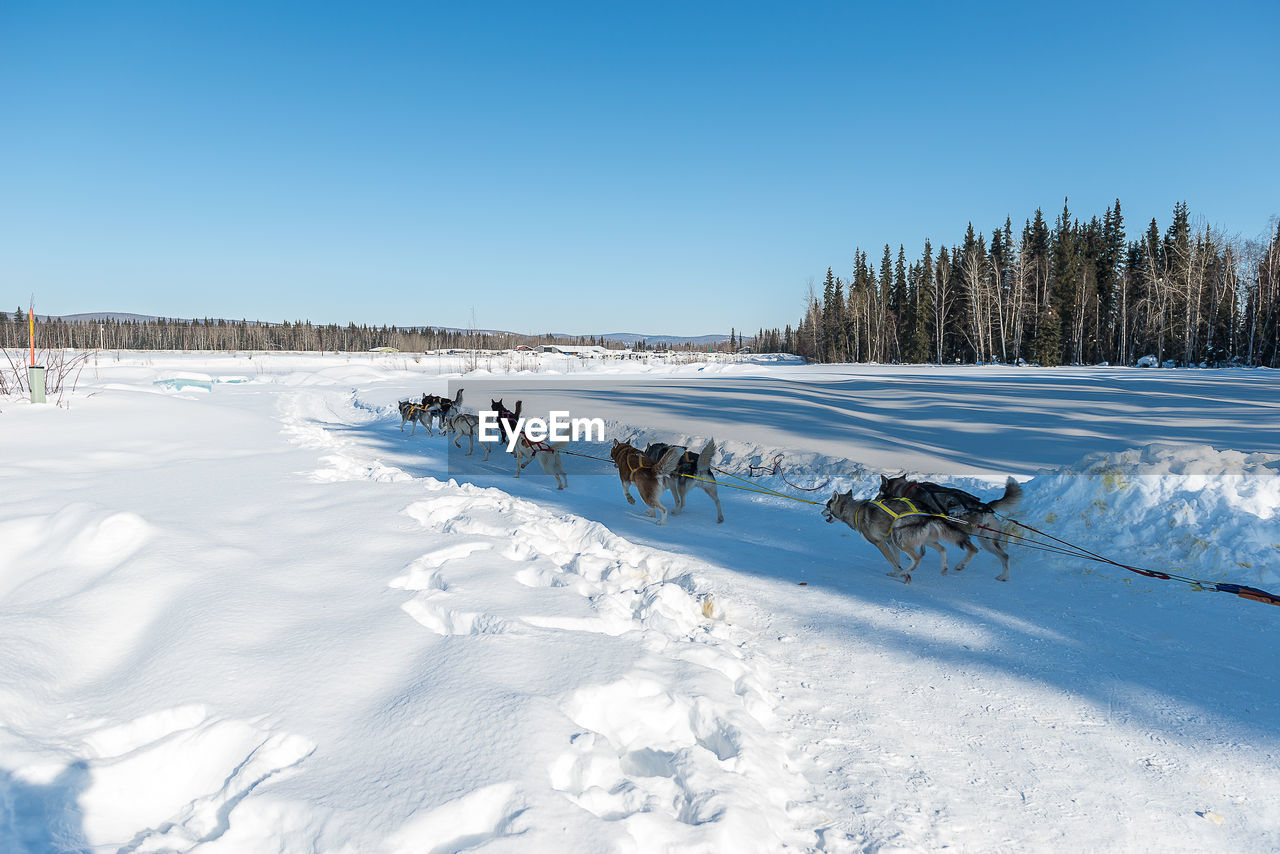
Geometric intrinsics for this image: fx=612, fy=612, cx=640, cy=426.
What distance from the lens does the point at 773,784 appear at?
98.7 inches

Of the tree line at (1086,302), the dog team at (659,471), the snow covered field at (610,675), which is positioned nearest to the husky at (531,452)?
the dog team at (659,471)

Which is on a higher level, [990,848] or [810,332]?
[810,332]

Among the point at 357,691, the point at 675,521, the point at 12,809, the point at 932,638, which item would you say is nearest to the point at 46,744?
the point at 12,809

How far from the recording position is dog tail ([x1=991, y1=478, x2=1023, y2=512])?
16.5 ft

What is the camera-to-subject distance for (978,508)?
5160mm

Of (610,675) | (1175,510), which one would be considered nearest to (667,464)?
(610,675)

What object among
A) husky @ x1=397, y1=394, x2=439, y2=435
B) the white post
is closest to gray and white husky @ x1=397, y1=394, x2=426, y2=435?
husky @ x1=397, y1=394, x2=439, y2=435

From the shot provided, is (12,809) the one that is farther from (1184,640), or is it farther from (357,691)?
(1184,640)

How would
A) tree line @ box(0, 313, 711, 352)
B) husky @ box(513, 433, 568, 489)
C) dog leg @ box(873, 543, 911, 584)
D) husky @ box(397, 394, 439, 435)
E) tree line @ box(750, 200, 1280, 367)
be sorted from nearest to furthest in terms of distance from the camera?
1. dog leg @ box(873, 543, 911, 584)
2. husky @ box(513, 433, 568, 489)
3. husky @ box(397, 394, 439, 435)
4. tree line @ box(750, 200, 1280, 367)
5. tree line @ box(0, 313, 711, 352)

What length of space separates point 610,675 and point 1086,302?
190 feet

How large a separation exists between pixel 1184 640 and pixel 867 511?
2183 millimetres

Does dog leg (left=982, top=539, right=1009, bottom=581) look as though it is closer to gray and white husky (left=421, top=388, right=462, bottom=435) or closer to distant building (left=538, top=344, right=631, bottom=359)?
gray and white husky (left=421, top=388, right=462, bottom=435)

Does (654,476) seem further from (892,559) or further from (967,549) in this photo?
(967,549)

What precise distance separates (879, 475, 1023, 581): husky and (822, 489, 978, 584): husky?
0.11m
